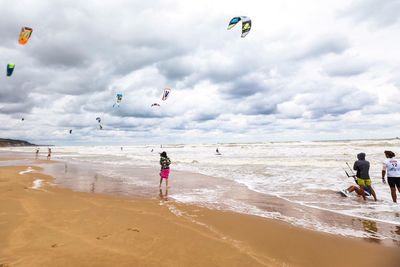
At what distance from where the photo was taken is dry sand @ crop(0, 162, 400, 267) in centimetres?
502

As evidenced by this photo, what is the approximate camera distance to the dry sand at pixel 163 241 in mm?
5020

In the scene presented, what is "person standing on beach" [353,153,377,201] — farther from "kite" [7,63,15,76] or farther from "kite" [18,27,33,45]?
"kite" [7,63,15,76]

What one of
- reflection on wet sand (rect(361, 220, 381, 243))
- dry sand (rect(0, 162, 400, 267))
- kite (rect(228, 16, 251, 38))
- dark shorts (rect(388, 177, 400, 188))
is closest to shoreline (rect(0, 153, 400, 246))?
reflection on wet sand (rect(361, 220, 381, 243))

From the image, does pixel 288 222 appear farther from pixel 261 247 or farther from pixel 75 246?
pixel 75 246

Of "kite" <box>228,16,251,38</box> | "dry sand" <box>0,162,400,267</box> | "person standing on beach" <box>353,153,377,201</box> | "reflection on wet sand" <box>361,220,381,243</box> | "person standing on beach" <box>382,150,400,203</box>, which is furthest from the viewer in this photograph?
"kite" <box>228,16,251,38</box>

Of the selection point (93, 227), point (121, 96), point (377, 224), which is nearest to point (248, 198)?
point (377, 224)

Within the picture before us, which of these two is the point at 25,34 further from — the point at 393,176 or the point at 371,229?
the point at 393,176

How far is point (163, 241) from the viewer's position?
594 centimetres

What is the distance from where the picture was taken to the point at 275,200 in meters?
11.5

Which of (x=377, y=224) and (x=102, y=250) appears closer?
(x=102, y=250)

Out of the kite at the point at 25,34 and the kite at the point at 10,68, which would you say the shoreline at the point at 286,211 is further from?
the kite at the point at 10,68

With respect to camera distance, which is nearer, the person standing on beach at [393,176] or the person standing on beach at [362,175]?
the person standing on beach at [393,176]

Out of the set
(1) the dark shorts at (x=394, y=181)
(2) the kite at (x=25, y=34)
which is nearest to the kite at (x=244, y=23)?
(1) the dark shorts at (x=394, y=181)

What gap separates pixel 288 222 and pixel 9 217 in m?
7.44
